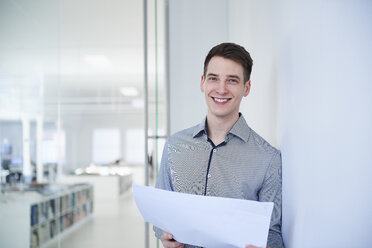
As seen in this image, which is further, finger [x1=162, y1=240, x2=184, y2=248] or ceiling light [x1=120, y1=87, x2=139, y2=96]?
ceiling light [x1=120, y1=87, x2=139, y2=96]

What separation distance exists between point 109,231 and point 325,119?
5268mm

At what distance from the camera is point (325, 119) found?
0.72 meters

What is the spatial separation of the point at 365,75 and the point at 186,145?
0.63 meters

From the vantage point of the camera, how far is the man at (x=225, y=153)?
101cm

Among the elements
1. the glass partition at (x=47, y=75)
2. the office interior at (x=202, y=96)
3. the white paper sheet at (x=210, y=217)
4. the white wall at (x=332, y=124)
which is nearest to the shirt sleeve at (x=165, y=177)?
the white paper sheet at (x=210, y=217)

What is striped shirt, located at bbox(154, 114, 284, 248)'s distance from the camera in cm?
101

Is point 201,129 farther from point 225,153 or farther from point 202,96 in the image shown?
point 202,96

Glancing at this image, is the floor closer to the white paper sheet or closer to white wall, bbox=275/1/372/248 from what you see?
the white paper sheet

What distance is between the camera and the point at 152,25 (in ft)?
6.41

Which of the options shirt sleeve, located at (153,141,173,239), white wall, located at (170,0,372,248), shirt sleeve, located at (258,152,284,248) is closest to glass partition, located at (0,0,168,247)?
shirt sleeve, located at (153,141,173,239)

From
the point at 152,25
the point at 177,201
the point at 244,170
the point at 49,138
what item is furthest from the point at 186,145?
the point at 49,138

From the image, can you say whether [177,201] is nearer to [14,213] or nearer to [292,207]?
[292,207]

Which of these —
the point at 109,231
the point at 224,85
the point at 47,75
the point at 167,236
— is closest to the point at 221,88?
the point at 224,85

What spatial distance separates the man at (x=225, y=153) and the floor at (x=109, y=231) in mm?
2460
